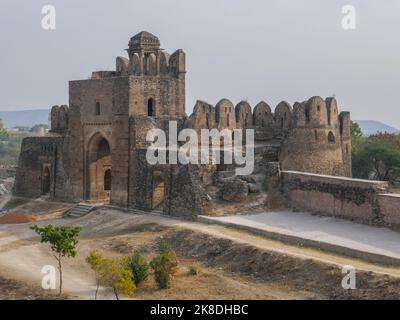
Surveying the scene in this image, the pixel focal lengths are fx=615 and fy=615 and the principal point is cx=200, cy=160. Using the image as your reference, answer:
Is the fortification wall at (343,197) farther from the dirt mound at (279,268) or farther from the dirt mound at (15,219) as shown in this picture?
the dirt mound at (15,219)

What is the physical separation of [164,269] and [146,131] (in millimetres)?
10914

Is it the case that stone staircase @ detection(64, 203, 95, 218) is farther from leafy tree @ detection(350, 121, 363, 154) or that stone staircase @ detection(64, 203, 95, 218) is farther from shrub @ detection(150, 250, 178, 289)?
leafy tree @ detection(350, 121, 363, 154)

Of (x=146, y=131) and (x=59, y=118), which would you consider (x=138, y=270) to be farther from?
(x=59, y=118)

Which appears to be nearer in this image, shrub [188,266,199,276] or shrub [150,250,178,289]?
shrub [150,250,178,289]

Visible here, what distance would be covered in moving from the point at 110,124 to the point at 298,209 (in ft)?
31.9

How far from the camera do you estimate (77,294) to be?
1447 centimetres

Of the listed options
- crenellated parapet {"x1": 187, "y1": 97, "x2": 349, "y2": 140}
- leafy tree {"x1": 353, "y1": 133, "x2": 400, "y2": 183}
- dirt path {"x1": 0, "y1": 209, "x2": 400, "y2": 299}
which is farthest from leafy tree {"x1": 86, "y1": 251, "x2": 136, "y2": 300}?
leafy tree {"x1": 353, "y1": 133, "x2": 400, "y2": 183}

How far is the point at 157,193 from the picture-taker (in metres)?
23.8

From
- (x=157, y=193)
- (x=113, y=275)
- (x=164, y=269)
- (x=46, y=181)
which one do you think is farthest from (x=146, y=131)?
(x=113, y=275)

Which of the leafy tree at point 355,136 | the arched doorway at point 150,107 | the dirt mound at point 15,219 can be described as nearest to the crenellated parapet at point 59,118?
the arched doorway at point 150,107

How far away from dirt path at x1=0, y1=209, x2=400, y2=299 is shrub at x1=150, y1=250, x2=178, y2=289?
8.0 inches

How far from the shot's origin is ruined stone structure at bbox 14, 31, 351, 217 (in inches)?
936

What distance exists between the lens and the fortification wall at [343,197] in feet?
56.8
